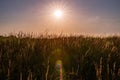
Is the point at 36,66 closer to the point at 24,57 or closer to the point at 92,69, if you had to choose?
the point at 24,57

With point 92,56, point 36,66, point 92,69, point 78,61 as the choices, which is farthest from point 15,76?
point 92,56

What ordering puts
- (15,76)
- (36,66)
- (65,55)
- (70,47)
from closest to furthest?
(15,76)
(36,66)
(65,55)
(70,47)

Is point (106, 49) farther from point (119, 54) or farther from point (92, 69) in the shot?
point (92, 69)

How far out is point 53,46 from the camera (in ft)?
16.2

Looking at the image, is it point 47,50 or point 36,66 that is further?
point 47,50

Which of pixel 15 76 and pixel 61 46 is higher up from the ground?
pixel 61 46

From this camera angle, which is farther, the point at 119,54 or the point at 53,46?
the point at 53,46

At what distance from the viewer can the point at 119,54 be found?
426 cm

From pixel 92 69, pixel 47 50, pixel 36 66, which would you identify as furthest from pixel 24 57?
pixel 92 69

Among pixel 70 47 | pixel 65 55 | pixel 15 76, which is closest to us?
pixel 15 76

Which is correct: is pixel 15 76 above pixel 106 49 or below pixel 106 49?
below

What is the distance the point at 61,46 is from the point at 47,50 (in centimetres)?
67

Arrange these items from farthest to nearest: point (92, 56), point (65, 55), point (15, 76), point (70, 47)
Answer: point (70, 47), point (65, 55), point (92, 56), point (15, 76)

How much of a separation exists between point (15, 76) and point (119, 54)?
2384 mm
